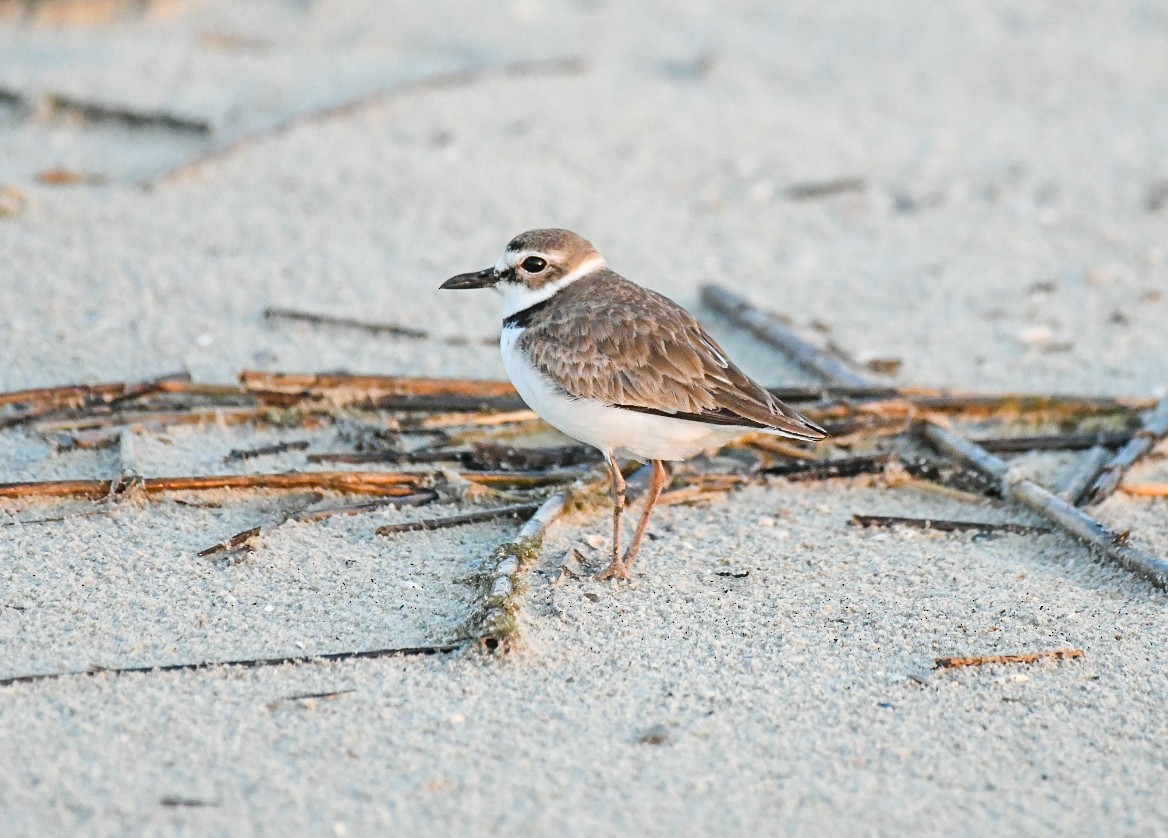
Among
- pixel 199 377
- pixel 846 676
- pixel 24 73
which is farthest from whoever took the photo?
pixel 24 73

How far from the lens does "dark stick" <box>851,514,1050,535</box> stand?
448 centimetres

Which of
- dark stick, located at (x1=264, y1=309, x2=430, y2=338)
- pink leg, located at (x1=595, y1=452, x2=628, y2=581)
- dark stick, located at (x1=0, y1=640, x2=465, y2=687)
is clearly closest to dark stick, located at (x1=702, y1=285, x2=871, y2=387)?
pink leg, located at (x1=595, y1=452, x2=628, y2=581)

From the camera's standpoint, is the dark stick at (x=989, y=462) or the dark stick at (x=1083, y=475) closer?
the dark stick at (x=989, y=462)

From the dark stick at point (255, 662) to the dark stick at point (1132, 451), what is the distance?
2302 mm

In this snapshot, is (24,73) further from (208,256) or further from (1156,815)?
(1156,815)

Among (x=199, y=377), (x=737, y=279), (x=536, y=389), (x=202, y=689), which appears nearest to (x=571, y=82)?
(x=737, y=279)

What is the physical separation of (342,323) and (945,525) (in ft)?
8.31

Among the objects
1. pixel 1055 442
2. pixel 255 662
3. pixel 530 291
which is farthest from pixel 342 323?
pixel 1055 442

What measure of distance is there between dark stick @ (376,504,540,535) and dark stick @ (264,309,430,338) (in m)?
1.44

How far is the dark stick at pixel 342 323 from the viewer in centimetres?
568

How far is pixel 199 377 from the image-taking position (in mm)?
5227

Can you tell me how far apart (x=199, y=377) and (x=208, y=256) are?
45.2 inches

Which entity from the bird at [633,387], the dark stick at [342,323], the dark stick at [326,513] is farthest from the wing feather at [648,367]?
the dark stick at [342,323]

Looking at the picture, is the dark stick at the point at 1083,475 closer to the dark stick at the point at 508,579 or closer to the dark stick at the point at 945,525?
the dark stick at the point at 945,525
